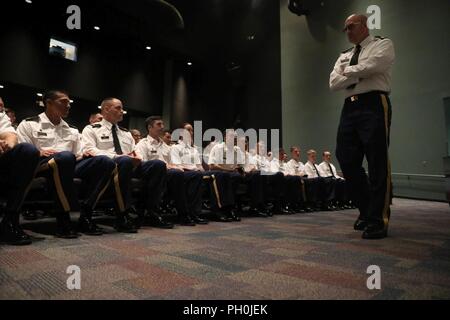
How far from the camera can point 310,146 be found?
7.96 meters

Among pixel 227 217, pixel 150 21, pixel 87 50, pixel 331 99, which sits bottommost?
pixel 227 217

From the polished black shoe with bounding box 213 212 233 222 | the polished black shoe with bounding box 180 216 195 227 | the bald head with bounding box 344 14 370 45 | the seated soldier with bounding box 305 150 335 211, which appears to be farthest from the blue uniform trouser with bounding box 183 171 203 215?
the seated soldier with bounding box 305 150 335 211

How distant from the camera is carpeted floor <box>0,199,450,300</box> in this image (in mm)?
860

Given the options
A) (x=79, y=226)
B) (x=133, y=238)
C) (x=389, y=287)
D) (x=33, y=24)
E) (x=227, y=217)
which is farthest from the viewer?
(x=33, y=24)

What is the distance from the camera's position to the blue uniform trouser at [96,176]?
79.7 inches

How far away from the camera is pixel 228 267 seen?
3.80 ft

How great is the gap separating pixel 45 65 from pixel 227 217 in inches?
206

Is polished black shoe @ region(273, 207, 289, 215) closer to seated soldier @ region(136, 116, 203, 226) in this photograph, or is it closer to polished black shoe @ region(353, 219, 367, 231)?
seated soldier @ region(136, 116, 203, 226)

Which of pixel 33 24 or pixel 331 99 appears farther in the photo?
pixel 331 99

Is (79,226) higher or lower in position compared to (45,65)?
lower

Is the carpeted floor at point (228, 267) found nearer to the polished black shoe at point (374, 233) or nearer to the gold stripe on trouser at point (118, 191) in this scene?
the polished black shoe at point (374, 233)

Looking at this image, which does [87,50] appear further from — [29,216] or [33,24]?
[29,216]

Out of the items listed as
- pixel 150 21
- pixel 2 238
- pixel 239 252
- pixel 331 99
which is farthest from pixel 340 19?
pixel 2 238

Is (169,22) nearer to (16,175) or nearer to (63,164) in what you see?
(63,164)
